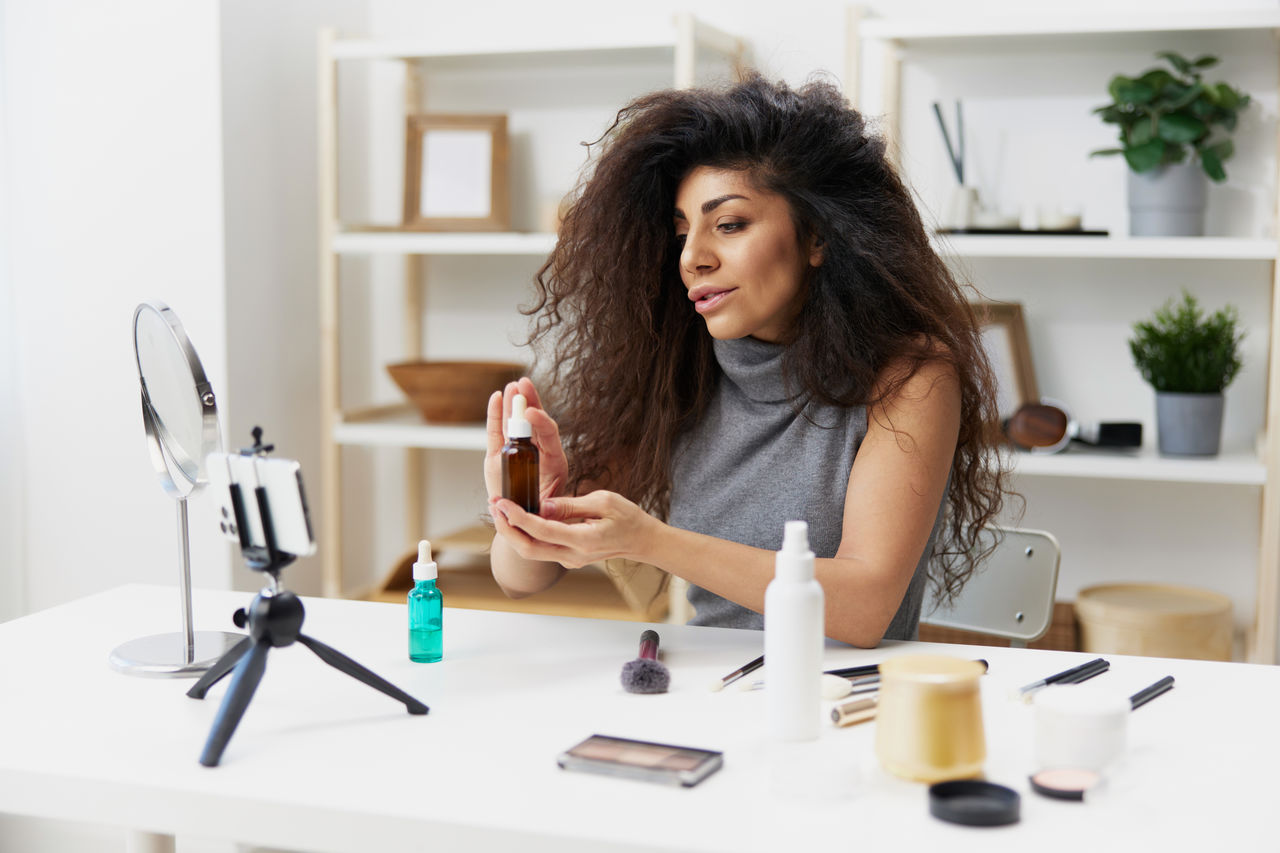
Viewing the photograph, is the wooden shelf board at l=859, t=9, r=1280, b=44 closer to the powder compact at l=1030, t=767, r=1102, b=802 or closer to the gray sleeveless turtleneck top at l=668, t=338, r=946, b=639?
the gray sleeveless turtleneck top at l=668, t=338, r=946, b=639

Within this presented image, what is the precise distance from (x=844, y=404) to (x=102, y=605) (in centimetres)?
94

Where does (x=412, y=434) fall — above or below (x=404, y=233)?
below

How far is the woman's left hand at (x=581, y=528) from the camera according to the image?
1.19 metres

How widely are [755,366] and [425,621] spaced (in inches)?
23.9

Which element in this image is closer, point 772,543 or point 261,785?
point 261,785

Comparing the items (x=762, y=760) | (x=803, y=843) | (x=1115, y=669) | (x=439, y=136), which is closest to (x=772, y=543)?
(x=1115, y=669)

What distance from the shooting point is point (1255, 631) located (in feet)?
7.69

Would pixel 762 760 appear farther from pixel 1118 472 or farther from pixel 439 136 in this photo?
pixel 439 136

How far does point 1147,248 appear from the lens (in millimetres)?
2289

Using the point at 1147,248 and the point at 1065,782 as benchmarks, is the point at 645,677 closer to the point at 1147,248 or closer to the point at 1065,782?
the point at 1065,782

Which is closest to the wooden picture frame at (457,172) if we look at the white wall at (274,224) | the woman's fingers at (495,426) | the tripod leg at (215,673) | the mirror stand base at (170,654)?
the white wall at (274,224)

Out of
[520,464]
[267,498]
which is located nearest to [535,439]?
[520,464]

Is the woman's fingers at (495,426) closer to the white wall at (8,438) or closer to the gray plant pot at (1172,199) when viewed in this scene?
the gray plant pot at (1172,199)

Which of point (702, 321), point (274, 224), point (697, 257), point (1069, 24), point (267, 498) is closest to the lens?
point (267, 498)
